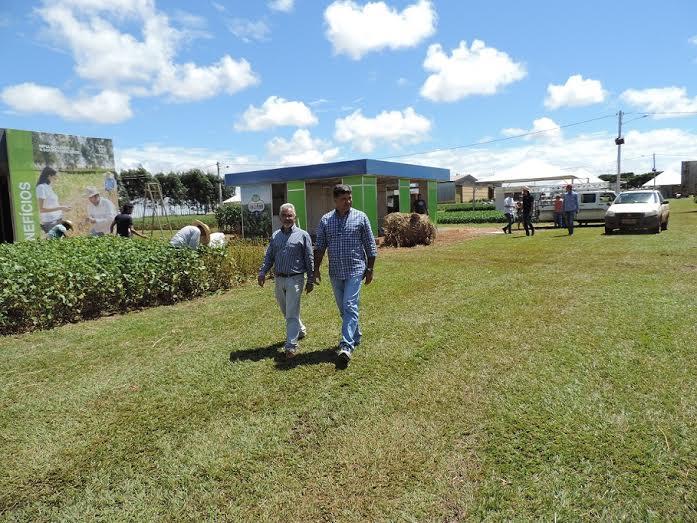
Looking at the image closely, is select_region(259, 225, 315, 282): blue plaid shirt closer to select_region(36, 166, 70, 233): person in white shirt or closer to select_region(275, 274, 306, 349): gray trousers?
select_region(275, 274, 306, 349): gray trousers

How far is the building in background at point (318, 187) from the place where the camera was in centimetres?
1736

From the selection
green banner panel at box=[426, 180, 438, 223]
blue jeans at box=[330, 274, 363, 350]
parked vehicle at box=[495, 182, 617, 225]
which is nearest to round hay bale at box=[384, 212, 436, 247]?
green banner panel at box=[426, 180, 438, 223]

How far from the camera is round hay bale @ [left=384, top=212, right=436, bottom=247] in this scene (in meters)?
16.5

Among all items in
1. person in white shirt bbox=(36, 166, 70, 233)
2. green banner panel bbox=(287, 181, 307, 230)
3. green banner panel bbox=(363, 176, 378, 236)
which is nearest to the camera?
person in white shirt bbox=(36, 166, 70, 233)

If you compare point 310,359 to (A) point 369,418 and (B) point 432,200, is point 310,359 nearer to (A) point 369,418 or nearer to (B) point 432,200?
(A) point 369,418

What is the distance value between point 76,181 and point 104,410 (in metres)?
14.7

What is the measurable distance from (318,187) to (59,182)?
11.7 metres

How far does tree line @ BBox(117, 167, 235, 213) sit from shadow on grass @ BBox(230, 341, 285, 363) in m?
51.7

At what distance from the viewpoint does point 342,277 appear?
4.70 meters

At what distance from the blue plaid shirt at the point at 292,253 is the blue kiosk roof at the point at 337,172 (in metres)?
12.1

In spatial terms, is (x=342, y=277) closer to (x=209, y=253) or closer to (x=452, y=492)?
(x=452, y=492)

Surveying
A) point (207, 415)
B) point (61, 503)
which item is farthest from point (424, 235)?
point (61, 503)

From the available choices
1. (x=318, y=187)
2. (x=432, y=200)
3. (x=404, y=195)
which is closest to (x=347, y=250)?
(x=404, y=195)

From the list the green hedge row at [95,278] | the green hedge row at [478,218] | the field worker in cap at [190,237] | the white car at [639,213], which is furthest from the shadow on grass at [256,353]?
the green hedge row at [478,218]
